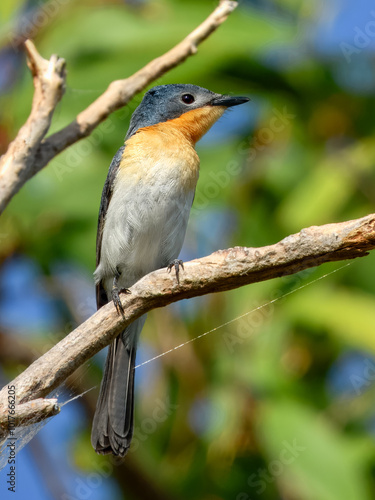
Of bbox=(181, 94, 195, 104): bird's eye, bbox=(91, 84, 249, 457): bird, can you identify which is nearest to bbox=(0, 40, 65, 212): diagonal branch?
bbox=(91, 84, 249, 457): bird

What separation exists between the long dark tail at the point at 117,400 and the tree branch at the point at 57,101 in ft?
3.78

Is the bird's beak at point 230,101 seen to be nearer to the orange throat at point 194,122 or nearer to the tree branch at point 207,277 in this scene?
the orange throat at point 194,122

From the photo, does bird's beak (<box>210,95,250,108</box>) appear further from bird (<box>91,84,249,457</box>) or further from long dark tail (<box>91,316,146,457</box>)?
long dark tail (<box>91,316,146,457</box>)

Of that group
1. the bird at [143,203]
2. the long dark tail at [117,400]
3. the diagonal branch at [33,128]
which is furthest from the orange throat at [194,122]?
the long dark tail at [117,400]

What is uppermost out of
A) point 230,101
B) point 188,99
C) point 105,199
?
point 188,99

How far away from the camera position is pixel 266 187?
4.14 metres

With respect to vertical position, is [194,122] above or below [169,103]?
below

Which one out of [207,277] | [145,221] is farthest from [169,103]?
[207,277]

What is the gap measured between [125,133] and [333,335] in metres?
1.60

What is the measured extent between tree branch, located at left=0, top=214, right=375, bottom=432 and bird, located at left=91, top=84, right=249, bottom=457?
38.3 inches

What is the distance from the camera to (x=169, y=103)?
12.4 ft

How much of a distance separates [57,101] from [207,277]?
1239mm

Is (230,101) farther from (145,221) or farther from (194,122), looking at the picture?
(145,221)

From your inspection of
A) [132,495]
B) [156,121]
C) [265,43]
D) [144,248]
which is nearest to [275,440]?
[132,495]
